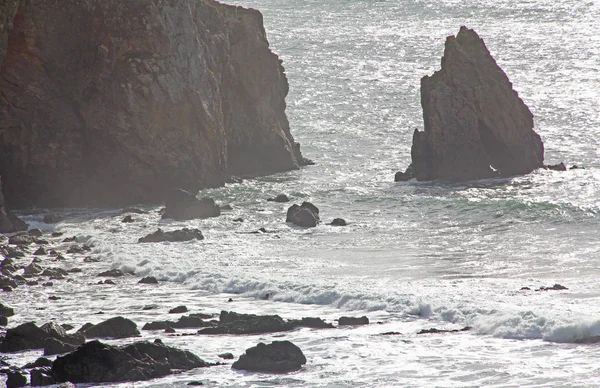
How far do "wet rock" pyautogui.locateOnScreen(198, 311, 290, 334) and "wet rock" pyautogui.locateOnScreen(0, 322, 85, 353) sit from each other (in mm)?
3043

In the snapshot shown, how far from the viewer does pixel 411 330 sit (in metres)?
22.1

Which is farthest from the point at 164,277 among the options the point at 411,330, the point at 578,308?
the point at 578,308

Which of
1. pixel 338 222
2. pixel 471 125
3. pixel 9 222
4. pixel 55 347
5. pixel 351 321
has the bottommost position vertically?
pixel 338 222

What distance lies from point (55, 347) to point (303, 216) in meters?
21.4

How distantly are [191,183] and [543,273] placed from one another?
24.1 metres

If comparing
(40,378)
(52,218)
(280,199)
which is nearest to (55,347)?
(40,378)

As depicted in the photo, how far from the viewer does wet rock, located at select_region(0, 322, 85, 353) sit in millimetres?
20156

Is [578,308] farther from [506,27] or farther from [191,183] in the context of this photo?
[506,27]

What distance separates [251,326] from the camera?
22062 millimetres

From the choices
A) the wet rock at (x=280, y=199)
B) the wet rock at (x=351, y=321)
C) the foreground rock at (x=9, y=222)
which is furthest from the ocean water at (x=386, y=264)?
the foreground rock at (x=9, y=222)

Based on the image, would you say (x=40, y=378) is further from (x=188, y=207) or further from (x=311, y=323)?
(x=188, y=207)

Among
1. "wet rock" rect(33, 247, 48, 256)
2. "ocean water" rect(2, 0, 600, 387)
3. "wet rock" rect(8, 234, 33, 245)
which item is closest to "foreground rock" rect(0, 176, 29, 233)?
"ocean water" rect(2, 0, 600, 387)

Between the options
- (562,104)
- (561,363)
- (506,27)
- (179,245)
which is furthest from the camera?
(506,27)

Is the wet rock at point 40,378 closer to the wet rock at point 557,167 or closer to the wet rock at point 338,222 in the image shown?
the wet rock at point 338,222
